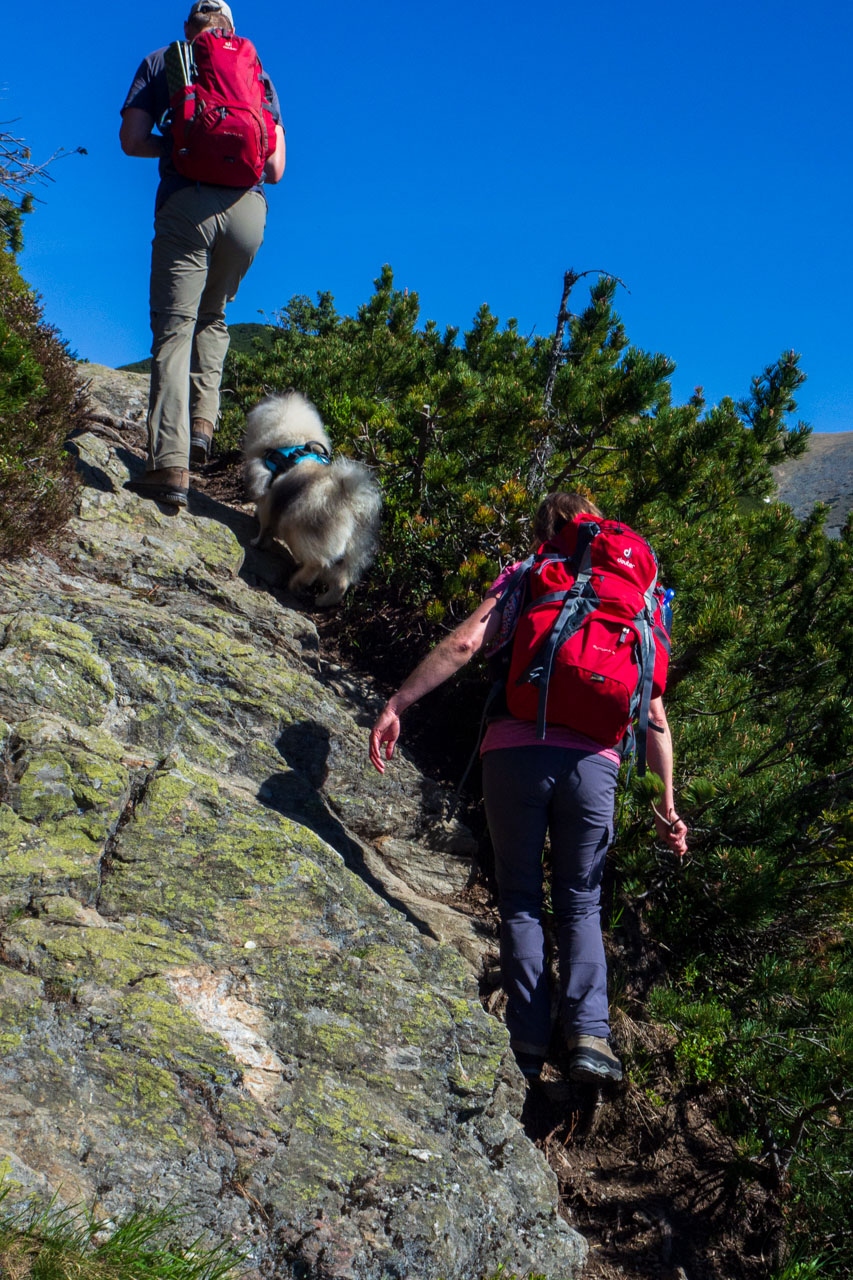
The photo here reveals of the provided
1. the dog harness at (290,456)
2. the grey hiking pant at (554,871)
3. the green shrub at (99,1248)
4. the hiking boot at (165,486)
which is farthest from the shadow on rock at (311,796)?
the dog harness at (290,456)

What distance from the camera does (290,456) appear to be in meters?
5.95

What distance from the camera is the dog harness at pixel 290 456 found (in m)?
5.94

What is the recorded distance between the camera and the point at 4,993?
102 inches

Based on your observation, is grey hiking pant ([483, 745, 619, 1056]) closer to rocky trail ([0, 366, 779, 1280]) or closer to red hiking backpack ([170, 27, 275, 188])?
rocky trail ([0, 366, 779, 1280])

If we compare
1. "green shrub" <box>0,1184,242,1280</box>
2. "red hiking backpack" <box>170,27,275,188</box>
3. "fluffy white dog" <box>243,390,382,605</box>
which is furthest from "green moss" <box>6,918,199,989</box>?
"red hiking backpack" <box>170,27,275,188</box>

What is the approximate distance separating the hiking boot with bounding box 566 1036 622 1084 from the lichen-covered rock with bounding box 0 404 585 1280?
27cm

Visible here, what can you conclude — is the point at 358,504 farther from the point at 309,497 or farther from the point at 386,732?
the point at 386,732

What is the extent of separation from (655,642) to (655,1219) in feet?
7.39

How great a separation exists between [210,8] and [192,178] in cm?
104

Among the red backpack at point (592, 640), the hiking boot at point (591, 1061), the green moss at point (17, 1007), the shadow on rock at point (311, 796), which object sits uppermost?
the red backpack at point (592, 640)

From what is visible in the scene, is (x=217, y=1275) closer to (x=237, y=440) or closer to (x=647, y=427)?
(x=647, y=427)

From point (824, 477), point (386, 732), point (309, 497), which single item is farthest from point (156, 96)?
point (824, 477)

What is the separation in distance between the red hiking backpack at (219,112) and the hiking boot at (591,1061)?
4.96 metres

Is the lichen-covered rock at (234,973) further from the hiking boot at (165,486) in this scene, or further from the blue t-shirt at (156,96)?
the blue t-shirt at (156,96)
